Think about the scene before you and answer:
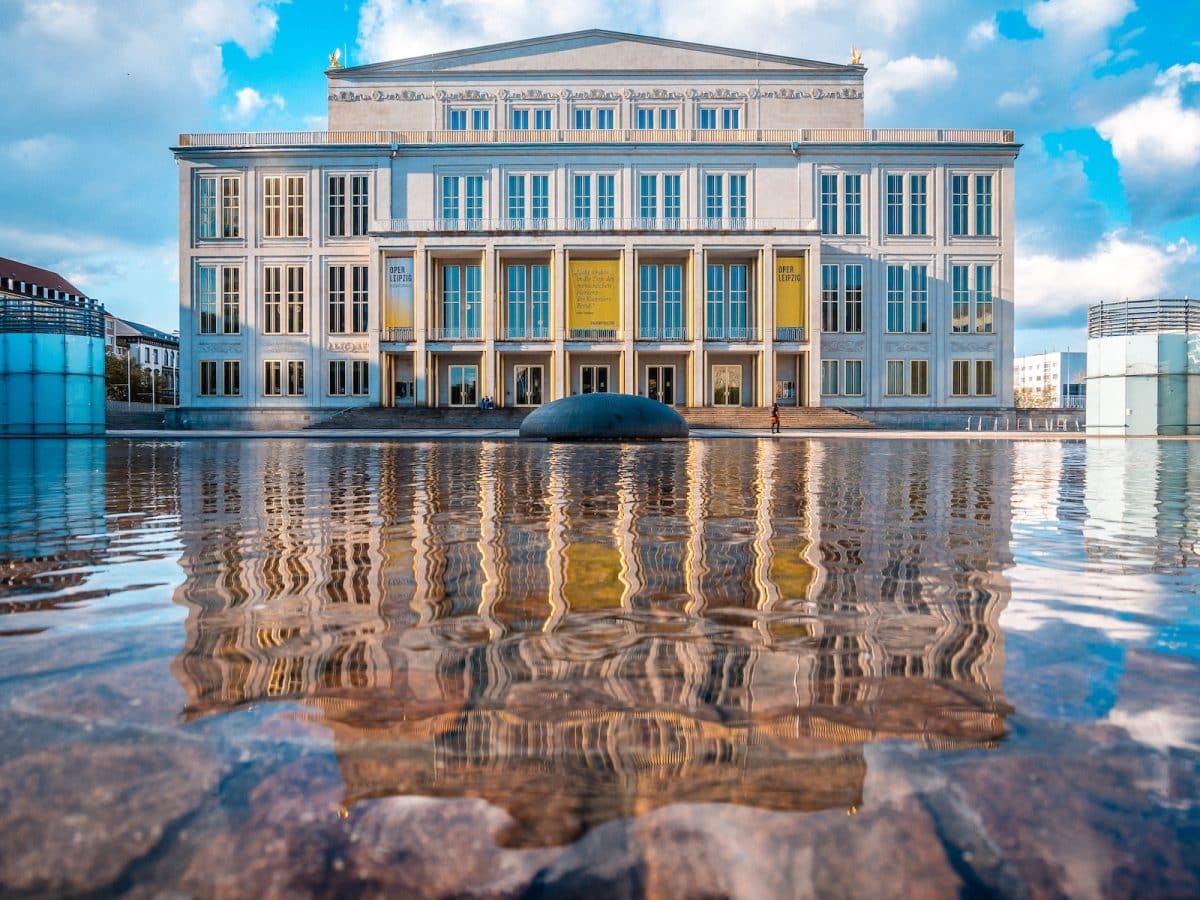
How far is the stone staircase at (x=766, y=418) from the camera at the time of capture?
36469 millimetres

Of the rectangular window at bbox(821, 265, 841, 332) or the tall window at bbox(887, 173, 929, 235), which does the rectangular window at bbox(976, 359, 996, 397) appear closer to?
the tall window at bbox(887, 173, 929, 235)

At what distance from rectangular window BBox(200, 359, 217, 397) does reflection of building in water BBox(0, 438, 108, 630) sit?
39623 mm

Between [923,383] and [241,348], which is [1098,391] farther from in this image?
[241,348]

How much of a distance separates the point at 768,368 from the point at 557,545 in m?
39.8

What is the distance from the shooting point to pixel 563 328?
42.9 metres

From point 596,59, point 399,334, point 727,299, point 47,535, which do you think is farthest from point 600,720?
point 596,59

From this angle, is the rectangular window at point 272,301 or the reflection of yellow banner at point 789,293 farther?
the rectangular window at point 272,301

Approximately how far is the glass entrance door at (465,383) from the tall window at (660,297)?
9.38 m

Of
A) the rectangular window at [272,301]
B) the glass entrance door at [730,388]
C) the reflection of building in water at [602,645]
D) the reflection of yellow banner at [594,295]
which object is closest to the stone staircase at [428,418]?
the reflection of yellow banner at [594,295]

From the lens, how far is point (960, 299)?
152 ft

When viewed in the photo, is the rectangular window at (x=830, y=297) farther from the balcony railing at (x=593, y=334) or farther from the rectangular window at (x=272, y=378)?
the rectangular window at (x=272, y=378)

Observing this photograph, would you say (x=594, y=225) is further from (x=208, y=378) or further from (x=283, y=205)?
(x=208, y=378)

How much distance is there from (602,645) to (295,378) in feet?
155

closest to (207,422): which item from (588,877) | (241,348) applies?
(241,348)
